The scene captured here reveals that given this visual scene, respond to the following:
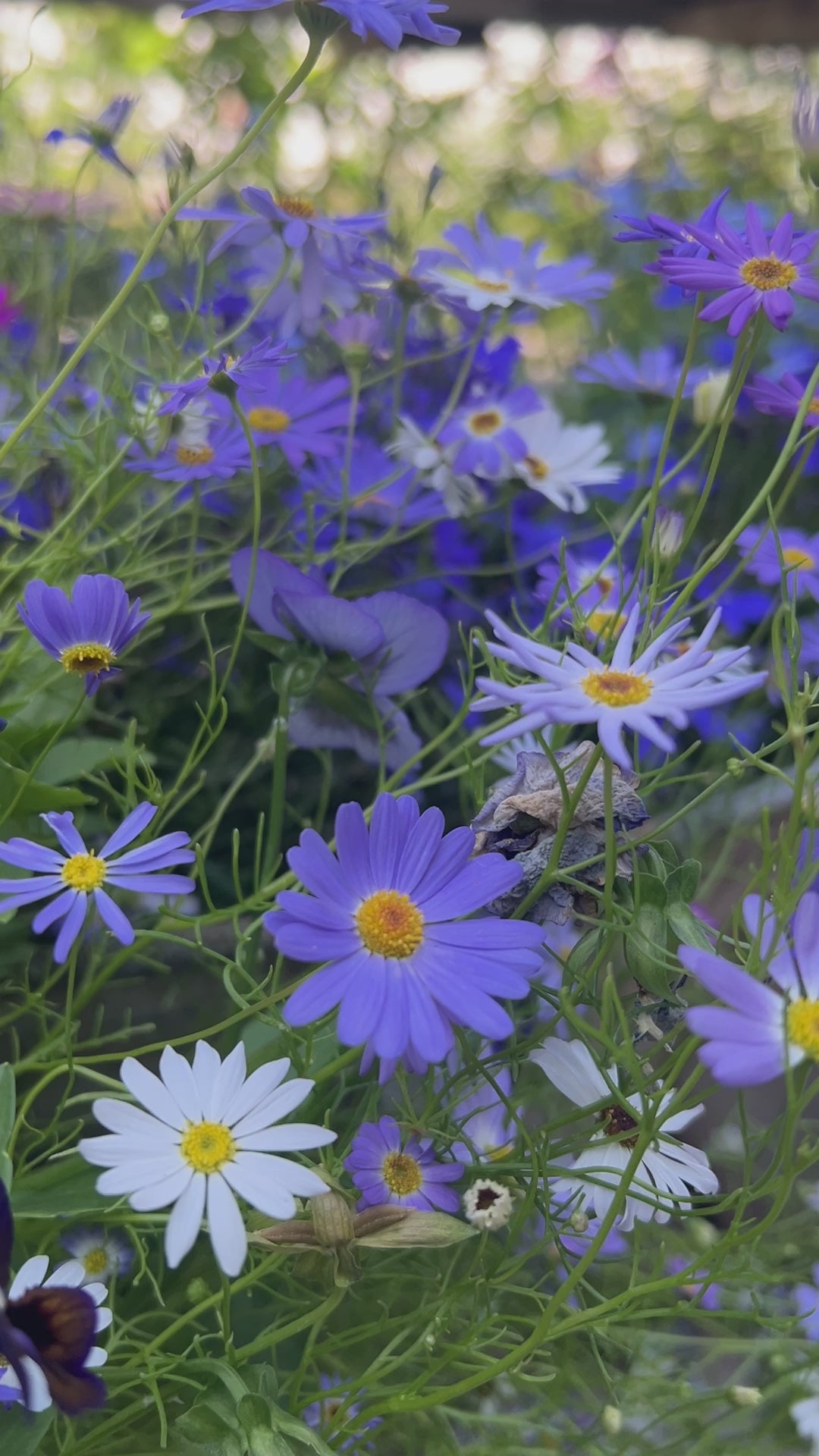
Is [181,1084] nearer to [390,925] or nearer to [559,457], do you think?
[390,925]

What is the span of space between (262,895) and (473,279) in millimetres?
335

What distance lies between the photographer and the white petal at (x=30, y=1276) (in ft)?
0.92

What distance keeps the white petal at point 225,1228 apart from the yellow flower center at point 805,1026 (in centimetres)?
12

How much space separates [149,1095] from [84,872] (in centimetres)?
7

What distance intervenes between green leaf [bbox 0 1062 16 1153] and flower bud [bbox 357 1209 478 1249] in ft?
0.29

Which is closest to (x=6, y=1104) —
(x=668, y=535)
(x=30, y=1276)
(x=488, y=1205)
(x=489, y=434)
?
(x=30, y=1276)

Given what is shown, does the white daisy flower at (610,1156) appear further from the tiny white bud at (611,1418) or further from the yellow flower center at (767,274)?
the yellow flower center at (767,274)

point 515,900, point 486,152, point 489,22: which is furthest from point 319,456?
point 489,22

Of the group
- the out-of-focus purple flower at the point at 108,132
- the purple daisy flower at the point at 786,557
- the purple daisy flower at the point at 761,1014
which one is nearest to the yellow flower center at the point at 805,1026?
the purple daisy flower at the point at 761,1014

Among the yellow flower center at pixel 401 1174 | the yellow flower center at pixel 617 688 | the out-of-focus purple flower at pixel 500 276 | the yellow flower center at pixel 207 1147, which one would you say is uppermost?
the out-of-focus purple flower at pixel 500 276

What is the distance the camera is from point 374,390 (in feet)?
2.22

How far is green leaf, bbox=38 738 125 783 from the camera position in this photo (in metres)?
0.44

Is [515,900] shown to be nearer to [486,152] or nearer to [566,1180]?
[566,1180]

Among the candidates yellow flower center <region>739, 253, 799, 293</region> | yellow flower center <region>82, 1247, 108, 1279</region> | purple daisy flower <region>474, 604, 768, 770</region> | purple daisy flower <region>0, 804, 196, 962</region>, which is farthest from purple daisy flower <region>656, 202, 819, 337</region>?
yellow flower center <region>82, 1247, 108, 1279</region>
